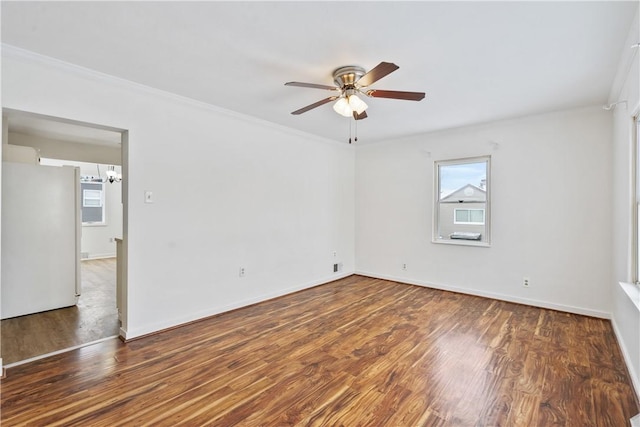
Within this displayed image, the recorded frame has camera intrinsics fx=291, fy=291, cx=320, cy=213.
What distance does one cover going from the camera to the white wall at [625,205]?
2.16 m

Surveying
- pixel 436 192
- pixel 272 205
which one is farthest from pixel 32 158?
pixel 436 192

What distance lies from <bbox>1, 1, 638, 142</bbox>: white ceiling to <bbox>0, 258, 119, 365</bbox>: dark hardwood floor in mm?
2569

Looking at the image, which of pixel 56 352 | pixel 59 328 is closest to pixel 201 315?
pixel 56 352

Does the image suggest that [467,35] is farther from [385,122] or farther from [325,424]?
[325,424]

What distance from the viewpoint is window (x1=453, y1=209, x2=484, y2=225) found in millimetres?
4441

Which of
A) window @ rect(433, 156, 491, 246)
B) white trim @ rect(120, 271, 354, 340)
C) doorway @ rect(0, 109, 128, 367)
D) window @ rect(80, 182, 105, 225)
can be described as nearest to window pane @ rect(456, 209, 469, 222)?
window @ rect(433, 156, 491, 246)

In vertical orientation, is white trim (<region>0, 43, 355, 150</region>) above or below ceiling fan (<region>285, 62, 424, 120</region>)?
above

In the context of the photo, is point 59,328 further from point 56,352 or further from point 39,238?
point 39,238

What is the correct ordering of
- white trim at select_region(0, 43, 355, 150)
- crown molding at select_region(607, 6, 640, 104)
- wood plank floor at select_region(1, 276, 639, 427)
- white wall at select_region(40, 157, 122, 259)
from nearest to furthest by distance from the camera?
wood plank floor at select_region(1, 276, 639, 427) < crown molding at select_region(607, 6, 640, 104) < white trim at select_region(0, 43, 355, 150) < white wall at select_region(40, 157, 122, 259)

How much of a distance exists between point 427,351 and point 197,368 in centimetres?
201

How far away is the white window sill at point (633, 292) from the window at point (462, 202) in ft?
6.11

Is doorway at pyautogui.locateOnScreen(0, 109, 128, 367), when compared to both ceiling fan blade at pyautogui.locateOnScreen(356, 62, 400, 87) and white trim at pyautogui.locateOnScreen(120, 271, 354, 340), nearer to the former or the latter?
white trim at pyautogui.locateOnScreen(120, 271, 354, 340)

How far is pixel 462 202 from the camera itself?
4621 millimetres

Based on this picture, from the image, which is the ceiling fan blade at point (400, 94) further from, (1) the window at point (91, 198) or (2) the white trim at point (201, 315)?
(1) the window at point (91, 198)
